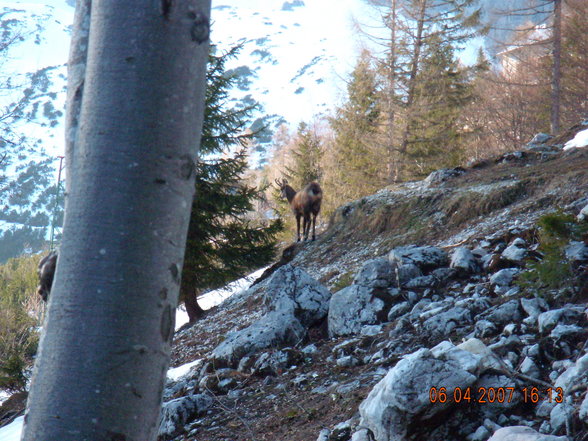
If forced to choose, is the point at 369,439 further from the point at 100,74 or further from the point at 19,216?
the point at 19,216

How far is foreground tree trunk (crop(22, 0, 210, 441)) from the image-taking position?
3.69 ft

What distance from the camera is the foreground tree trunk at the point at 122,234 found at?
1.13 m

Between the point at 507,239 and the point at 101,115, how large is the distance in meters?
5.42

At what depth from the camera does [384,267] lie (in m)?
5.62

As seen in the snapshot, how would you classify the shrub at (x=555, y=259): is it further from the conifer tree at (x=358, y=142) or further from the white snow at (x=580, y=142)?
the conifer tree at (x=358, y=142)

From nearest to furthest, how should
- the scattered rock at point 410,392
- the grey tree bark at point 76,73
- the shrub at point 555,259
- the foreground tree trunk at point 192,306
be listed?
the grey tree bark at point 76,73
the scattered rock at point 410,392
the shrub at point 555,259
the foreground tree trunk at point 192,306

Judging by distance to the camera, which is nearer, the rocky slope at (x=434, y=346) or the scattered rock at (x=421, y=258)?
the rocky slope at (x=434, y=346)

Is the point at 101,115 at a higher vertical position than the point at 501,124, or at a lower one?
lower

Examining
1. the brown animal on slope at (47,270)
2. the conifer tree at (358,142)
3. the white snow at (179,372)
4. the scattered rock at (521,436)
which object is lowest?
the white snow at (179,372)

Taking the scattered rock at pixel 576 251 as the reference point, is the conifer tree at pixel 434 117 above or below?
above

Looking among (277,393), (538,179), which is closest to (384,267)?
(277,393)

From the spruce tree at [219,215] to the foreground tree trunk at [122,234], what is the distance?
34.8 feet

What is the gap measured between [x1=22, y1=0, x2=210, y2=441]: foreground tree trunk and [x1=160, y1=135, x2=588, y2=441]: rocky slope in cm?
169

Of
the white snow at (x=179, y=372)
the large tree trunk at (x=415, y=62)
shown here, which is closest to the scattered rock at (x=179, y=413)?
the white snow at (x=179, y=372)
